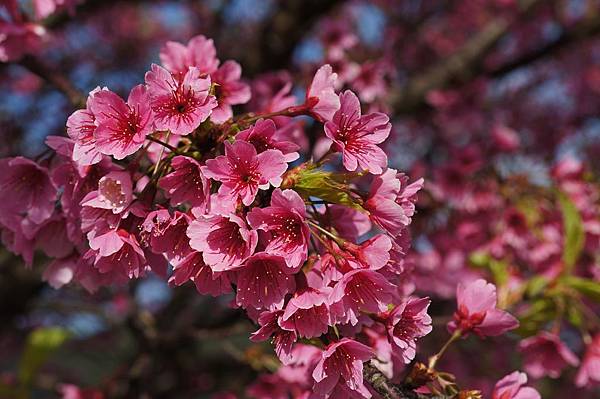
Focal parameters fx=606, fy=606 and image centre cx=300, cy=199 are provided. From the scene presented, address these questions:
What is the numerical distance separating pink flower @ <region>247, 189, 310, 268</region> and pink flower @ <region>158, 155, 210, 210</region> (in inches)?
5.7

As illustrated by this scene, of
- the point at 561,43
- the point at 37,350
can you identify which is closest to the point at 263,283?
the point at 37,350

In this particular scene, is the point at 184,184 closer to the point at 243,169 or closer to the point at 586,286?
the point at 243,169

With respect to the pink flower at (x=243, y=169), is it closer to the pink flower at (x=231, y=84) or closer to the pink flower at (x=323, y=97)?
the pink flower at (x=323, y=97)

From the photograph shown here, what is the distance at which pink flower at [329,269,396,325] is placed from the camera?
1.11m

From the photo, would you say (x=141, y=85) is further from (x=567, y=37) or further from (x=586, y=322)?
(x=567, y=37)

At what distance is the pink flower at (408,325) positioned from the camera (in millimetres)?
1193

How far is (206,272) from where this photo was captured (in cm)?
117

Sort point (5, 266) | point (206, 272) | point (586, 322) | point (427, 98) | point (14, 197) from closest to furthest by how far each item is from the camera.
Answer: point (206, 272)
point (14, 197)
point (586, 322)
point (5, 266)
point (427, 98)

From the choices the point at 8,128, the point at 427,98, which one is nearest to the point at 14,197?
the point at 427,98

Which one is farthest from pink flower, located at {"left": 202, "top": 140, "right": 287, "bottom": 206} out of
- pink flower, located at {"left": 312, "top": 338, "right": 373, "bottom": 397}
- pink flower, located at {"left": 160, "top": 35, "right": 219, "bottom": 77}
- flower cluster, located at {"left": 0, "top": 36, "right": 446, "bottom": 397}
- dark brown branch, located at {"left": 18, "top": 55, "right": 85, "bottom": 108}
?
dark brown branch, located at {"left": 18, "top": 55, "right": 85, "bottom": 108}

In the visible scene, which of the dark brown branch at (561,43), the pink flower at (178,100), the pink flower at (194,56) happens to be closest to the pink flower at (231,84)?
the pink flower at (194,56)

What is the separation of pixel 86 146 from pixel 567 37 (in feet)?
9.84

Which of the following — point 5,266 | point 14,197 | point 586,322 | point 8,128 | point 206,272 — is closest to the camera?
point 206,272

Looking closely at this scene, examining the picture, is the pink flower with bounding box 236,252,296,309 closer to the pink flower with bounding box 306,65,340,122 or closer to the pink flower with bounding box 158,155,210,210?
the pink flower with bounding box 158,155,210,210
